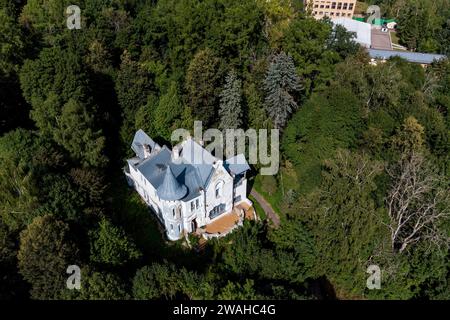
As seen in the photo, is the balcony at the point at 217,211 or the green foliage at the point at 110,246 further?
the balcony at the point at 217,211

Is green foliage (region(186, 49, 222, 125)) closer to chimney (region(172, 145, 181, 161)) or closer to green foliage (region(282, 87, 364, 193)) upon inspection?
chimney (region(172, 145, 181, 161))

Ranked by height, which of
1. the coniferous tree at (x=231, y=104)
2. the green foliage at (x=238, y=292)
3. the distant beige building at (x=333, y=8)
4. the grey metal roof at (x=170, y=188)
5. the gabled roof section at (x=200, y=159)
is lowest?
the green foliage at (x=238, y=292)

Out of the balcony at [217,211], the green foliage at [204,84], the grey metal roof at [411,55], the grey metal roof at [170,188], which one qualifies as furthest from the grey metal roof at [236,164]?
A: the grey metal roof at [411,55]

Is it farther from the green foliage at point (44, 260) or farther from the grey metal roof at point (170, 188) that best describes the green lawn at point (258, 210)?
the green foliage at point (44, 260)

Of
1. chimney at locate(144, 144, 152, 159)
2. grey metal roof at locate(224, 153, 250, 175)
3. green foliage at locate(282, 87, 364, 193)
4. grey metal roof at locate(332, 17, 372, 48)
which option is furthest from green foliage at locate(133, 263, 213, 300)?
grey metal roof at locate(332, 17, 372, 48)

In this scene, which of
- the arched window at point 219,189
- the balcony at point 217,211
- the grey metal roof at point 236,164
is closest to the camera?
the arched window at point 219,189

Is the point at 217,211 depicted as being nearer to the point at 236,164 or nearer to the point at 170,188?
the point at 236,164

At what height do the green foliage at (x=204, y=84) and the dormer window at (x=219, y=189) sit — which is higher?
the green foliage at (x=204, y=84)

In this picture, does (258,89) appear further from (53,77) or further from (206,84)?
(53,77)
